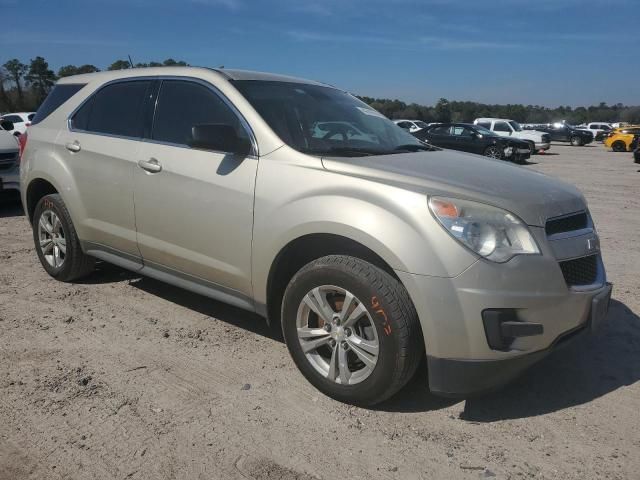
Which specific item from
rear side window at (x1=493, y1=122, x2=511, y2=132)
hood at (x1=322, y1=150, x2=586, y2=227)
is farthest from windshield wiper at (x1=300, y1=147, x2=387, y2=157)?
rear side window at (x1=493, y1=122, x2=511, y2=132)

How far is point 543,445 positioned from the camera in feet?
8.87

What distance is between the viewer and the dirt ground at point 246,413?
2.54 m

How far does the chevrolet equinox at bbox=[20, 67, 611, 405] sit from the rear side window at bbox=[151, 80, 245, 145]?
1 centimetres

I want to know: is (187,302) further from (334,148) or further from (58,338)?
(334,148)

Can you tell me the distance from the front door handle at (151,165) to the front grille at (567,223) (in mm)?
2478

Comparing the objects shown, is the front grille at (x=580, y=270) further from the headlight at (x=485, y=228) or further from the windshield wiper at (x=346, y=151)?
the windshield wiper at (x=346, y=151)

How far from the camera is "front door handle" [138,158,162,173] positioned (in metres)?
3.81

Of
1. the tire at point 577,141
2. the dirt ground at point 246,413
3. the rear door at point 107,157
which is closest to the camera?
the dirt ground at point 246,413

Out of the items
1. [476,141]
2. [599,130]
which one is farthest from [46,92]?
[599,130]

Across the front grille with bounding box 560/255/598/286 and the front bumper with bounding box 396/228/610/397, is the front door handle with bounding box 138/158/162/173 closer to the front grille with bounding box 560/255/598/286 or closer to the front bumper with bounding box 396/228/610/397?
the front bumper with bounding box 396/228/610/397

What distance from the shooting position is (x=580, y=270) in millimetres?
2898

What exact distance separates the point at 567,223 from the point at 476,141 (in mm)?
19101

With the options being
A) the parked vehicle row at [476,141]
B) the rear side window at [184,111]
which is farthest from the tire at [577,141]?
the rear side window at [184,111]

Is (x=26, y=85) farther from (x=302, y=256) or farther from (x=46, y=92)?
(x=302, y=256)
